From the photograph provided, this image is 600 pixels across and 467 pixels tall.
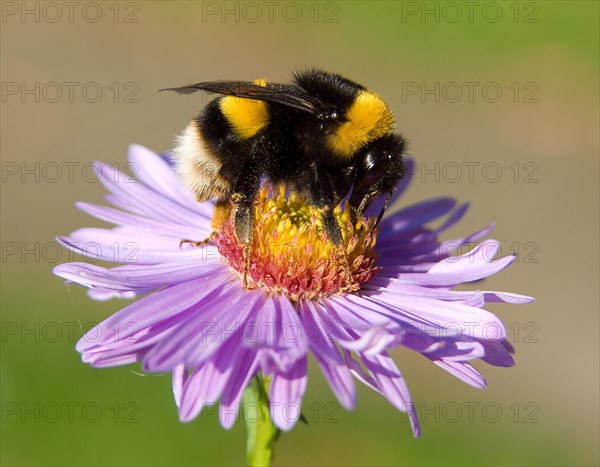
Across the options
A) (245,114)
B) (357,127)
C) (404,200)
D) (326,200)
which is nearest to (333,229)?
(326,200)

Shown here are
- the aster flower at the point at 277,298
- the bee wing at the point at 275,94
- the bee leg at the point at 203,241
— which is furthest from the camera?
the bee leg at the point at 203,241

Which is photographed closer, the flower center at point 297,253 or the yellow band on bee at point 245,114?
the yellow band on bee at point 245,114

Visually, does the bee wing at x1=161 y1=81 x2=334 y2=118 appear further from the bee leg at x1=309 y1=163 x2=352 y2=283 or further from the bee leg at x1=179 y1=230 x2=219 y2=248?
the bee leg at x1=179 y1=230 x2=219 y2=248

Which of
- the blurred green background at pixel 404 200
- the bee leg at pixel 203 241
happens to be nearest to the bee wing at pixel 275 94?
the bee leg at pixel 203 241

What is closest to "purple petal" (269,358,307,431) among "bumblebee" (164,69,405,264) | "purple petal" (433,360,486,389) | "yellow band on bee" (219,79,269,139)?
"purple petal" (433,360,486,389)

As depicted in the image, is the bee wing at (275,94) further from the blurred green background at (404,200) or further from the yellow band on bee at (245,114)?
the blurred green background at (404,200)

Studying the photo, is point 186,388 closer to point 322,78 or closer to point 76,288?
point 322,78

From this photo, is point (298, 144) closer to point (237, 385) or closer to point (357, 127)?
point (357, 127)
